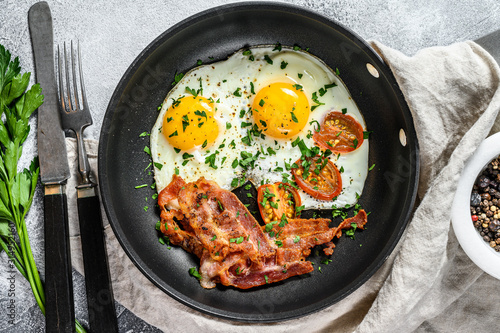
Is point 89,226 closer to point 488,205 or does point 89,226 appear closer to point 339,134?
point 339,134

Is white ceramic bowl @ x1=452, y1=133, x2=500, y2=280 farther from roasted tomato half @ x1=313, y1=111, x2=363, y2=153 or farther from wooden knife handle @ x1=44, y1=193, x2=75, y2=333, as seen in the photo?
wooden knife handle @ x1=44, y1=193, x2=75, y2=333

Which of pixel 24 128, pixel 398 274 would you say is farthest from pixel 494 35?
pixel 24 128

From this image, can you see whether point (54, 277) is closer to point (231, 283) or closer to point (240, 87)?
point (231, 283)

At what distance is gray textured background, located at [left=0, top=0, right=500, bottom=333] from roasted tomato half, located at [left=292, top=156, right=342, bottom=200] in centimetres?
97

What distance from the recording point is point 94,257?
106 inches

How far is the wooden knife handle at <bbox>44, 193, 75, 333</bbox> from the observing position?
8.81 feet

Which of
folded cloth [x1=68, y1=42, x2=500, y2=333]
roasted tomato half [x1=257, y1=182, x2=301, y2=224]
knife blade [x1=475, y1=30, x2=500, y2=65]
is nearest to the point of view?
folded cloth [x1=68, y1=42, x2=500, y2=333]

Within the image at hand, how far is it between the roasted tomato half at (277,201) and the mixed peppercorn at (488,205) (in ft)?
3.68

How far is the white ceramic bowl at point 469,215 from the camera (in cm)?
249

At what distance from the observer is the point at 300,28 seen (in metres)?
2.79

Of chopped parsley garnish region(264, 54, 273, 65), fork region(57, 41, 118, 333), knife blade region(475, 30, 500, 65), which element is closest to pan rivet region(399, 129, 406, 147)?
knife blade region(475, 30, 500, 65)

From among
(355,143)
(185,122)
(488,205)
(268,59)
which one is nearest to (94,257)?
(185,122)

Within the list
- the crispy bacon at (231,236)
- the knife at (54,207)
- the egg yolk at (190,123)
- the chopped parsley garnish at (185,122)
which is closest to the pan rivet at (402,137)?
the crispy bacon at (231,236)

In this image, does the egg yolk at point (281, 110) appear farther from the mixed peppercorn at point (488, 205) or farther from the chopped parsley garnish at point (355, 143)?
the mixed peppercorn at point (488, 205)
